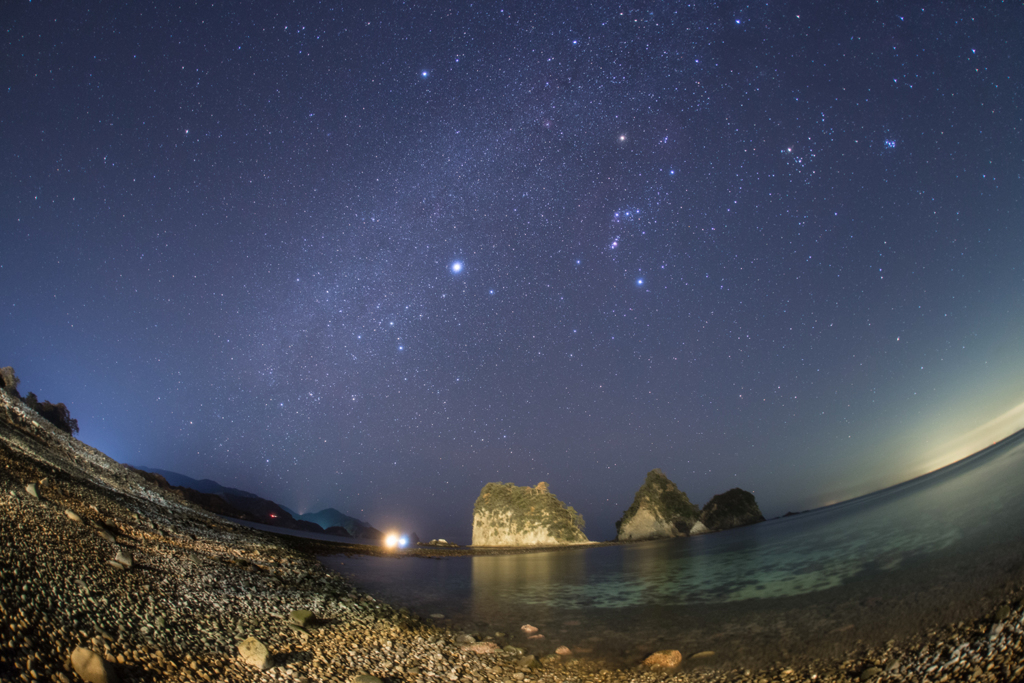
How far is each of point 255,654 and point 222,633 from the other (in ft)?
5.87

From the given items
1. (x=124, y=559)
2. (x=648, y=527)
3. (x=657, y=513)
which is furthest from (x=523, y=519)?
(x=124, y=559)

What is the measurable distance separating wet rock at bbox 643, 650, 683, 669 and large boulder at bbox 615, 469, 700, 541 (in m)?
132

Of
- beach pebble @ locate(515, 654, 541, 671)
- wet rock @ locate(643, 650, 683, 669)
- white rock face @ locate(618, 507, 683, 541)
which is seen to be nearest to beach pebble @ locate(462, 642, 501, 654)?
beach pebble @ locate(515, 654, 541, 671)

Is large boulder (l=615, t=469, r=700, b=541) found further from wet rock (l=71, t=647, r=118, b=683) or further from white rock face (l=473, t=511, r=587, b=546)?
wet rock (l=71, t=647, r=118, b=683)

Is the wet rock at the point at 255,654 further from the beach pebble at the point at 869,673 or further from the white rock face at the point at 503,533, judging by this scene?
the white rock face at the point at 503,533

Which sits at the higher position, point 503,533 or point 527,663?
point 527,663

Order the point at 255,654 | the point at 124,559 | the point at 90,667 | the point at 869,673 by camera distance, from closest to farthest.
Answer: the point at 90,667
the point at 255,654
the point at 869,673
the point at 124,559

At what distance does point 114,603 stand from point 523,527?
357 ft

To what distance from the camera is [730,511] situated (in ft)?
538

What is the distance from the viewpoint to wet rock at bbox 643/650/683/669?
1072 cm

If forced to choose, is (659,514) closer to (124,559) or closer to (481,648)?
(481,648)

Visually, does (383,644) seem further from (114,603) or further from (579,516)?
(579,516)

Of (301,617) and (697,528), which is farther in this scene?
(697,528)

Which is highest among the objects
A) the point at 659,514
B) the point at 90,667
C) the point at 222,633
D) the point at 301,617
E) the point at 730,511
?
the point at 90,667
